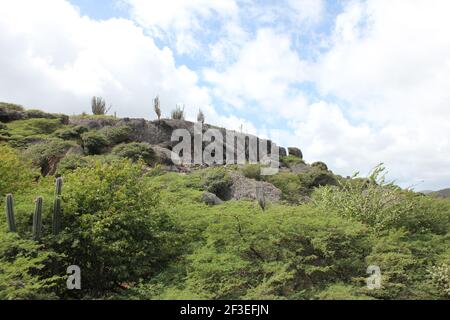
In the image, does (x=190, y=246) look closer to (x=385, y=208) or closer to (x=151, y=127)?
(x=385, y=208)

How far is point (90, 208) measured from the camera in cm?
934

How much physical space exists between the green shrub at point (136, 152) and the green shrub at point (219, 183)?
18.3 ft

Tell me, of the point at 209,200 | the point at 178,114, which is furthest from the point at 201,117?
the point at 209,200

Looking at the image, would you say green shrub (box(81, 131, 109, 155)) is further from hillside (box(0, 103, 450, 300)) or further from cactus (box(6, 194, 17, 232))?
cactus (box(6, 194, 17, 232))

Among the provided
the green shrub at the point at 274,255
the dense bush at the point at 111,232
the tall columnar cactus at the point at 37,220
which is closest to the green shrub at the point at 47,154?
the dense bush at the point at 111,232

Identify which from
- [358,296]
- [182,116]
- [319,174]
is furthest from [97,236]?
[182,116]

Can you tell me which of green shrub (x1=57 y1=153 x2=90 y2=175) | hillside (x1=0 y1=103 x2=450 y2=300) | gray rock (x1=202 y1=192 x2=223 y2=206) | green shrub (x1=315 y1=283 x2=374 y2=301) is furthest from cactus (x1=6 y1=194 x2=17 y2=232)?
green shrub (x1=57 y1=153 x2=90 y2=175)

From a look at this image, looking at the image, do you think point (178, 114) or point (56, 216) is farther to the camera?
point (178, 114)

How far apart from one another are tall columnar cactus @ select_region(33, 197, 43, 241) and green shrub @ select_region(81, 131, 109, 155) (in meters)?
18.1

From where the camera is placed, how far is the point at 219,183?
2061cm

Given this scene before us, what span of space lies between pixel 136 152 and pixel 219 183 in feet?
23.0
